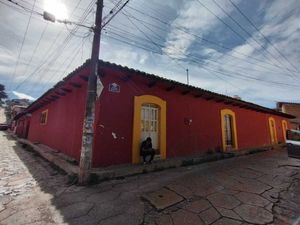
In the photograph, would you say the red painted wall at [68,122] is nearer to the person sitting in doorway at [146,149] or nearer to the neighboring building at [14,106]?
the person sitting in doorway at [146,149]

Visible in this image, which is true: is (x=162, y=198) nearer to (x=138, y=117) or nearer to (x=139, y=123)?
(x=139, y=123)

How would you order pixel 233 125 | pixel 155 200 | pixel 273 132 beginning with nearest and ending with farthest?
pixel 155 200, pixel 233 125, pixel 273 132

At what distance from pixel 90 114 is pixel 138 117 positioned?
84.6 inches

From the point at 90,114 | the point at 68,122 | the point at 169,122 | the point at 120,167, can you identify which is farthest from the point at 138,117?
the point at 68,122

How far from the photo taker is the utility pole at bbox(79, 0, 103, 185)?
4582 mm

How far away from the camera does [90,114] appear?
4.75 m

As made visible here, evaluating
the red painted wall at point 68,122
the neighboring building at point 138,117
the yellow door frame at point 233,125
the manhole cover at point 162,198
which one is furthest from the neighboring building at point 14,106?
the manhole cover at point 162,198

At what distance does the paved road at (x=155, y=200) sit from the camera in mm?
3068

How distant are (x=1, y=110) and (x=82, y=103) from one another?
6830 centimetres

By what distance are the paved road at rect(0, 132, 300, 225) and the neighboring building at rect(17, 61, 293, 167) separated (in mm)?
1464

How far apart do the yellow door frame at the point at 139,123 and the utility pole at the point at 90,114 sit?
1.94 m

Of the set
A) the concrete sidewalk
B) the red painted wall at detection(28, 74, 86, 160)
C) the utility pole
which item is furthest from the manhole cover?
the red painted wall at detection(28, 74, 86, 160)

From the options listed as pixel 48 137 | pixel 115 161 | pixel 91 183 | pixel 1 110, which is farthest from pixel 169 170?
pixel 1 110

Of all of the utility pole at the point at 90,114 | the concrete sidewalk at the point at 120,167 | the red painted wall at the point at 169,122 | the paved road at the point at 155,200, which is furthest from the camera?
the red painted wall at the point at 169,122
